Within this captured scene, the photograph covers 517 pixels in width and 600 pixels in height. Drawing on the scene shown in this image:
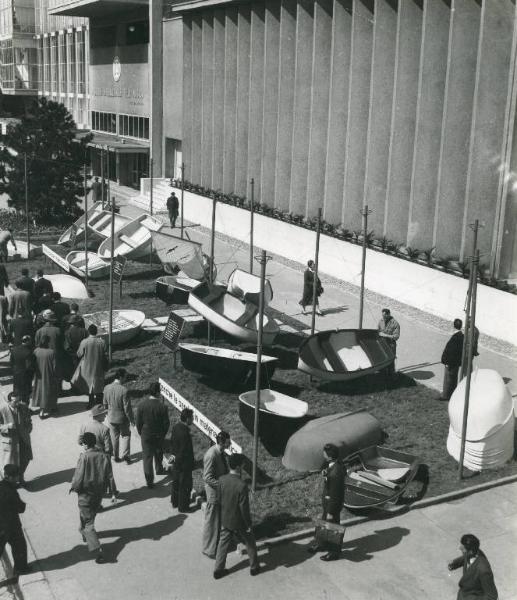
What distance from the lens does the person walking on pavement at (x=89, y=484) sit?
32.7 feet

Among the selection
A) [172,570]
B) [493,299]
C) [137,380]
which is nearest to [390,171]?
[493,299]

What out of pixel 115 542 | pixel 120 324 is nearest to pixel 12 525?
pixel 115 542

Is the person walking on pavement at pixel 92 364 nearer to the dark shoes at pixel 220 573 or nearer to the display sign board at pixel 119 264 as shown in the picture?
the dark shoes at pixel 220 573

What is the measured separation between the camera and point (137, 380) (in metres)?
16.4

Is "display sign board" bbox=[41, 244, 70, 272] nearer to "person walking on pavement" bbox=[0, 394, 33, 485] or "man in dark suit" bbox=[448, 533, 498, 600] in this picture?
"person walking on pavement" bbox=[0, 394, 33, 485]

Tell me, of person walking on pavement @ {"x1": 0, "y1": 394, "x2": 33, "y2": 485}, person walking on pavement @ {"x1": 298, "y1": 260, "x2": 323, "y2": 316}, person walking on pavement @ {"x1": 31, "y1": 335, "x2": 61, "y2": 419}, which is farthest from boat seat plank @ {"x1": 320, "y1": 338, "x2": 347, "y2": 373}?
person walking on pavement @ {"x1": 0, "y1": 394, "x2": 33, "y2": 485}

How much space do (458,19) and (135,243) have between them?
40.2 ft

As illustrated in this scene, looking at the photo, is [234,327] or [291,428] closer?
[291,428]

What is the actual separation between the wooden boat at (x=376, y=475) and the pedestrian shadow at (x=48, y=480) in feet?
14.2

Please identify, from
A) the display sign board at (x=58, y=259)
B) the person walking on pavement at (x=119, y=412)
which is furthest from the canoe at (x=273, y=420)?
the display sign board at (x=58, y=259)

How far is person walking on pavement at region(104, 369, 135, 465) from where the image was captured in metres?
12.3

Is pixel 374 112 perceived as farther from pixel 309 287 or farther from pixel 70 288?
pixel 70 288

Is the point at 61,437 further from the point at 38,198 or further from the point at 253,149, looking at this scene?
the point at 253,149

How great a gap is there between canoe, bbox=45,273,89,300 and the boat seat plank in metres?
9.23
